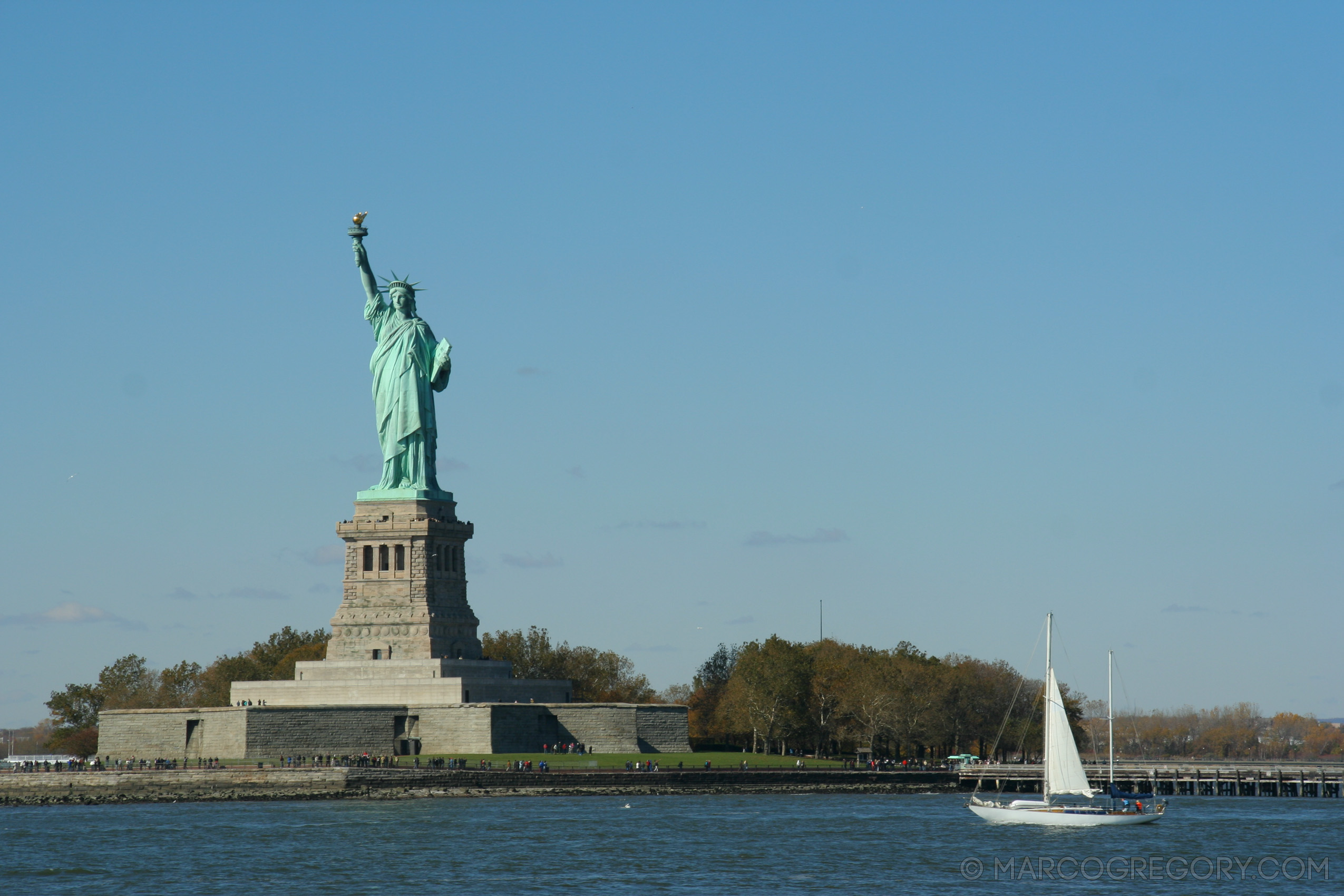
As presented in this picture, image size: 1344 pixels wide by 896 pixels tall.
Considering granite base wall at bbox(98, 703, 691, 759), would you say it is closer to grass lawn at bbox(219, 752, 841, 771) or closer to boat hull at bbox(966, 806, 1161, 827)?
grass lawn at bbox(219, 752, 841, 771)

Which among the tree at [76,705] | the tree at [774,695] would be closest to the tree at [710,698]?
the tree at [774,695]

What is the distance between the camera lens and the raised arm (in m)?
91.9

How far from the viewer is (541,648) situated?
116625mm

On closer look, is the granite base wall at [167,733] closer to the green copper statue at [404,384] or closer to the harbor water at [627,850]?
the harbor water at [627,850]

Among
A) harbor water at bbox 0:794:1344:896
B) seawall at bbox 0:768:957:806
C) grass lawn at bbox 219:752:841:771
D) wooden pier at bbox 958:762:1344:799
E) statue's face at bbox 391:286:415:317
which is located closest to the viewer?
harbor water at bbox 0:794:1344:896

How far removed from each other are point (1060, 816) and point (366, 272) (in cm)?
4326

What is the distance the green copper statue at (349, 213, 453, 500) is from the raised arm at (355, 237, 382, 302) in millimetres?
36

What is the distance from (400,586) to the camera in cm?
9106

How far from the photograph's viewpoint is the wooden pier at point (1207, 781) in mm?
97062

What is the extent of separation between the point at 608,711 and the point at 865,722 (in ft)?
63.3

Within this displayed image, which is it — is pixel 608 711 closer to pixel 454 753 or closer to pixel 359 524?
pixel 454 753

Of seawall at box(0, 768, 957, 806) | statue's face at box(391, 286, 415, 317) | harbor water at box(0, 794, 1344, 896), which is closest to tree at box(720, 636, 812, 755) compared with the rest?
seawall at box(0, 768, 957, 806)

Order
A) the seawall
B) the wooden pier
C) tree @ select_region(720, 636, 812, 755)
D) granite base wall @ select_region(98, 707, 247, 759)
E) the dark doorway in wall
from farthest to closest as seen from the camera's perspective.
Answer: tree @ select_region(720, 636, 812, 755)
the wooden pier
the dark doorway in wall
granite base wall @ select_region(98, 707, 247, 759)
the seawall

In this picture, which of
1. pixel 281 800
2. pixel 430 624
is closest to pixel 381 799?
pixel 281 800
